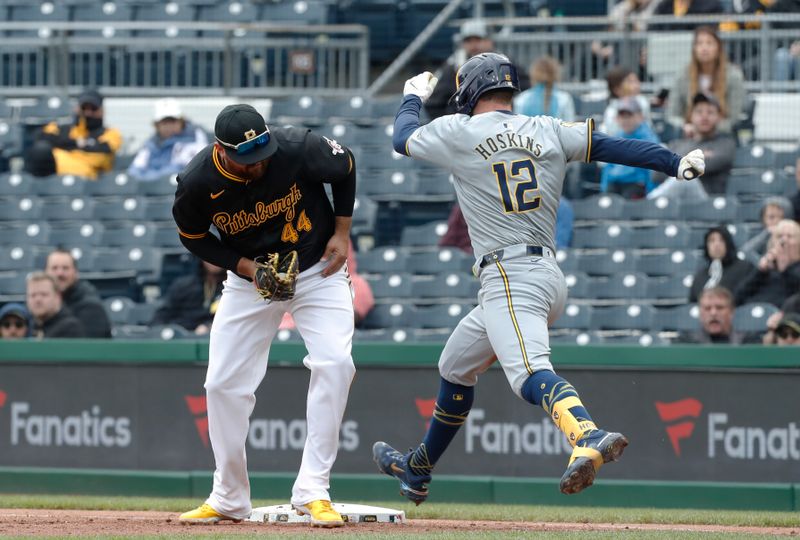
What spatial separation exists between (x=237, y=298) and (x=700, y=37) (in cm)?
660

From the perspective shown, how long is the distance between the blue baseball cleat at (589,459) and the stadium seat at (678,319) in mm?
4969

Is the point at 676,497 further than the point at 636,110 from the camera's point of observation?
No

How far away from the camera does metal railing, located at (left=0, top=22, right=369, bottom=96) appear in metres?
14.7

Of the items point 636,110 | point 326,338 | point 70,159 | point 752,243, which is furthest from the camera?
point 70,159

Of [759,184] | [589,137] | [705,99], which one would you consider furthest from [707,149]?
[589,137]

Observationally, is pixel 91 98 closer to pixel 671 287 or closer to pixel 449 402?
pixel 671 287

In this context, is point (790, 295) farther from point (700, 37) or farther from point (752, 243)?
point (700, 37)

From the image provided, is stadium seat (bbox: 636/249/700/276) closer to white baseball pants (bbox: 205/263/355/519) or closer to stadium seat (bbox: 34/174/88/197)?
white baseball pants (bbox: 205/263/355/519)

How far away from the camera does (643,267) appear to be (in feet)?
37.5

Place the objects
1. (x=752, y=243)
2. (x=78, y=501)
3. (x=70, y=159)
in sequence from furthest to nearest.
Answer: (x=70, y=159) → (x=752, y=243) → (x=78, y=501)

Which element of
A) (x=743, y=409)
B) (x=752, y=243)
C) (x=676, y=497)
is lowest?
(x=676, y=497)

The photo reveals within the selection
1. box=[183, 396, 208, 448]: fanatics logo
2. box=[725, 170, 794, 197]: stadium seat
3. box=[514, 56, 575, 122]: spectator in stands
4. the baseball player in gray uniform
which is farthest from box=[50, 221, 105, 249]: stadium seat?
the baseball player in gray uniform

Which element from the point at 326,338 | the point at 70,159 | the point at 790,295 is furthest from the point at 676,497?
the point at 70,159

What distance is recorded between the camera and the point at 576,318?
11023 millimetres
